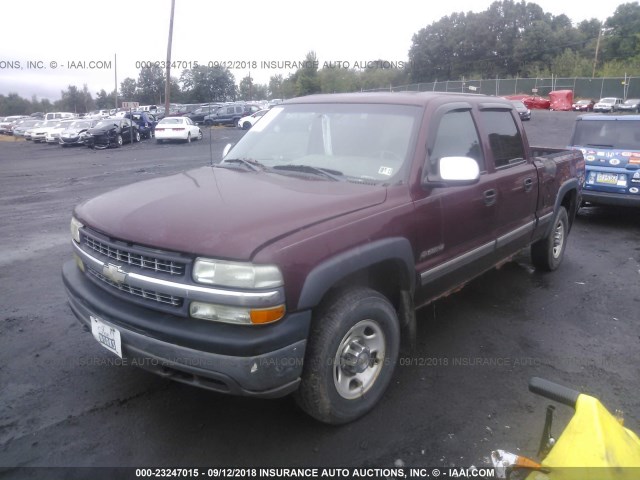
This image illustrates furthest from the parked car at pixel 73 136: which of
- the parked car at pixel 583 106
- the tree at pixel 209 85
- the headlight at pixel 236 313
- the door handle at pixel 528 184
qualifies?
the parked car at pixel 583 106

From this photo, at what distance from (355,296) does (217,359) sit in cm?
86

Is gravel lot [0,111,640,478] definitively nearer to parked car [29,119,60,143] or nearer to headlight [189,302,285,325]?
headlight [189,302,285,325]

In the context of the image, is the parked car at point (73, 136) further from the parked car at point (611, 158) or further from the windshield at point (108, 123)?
the parked car at point (611, 158)

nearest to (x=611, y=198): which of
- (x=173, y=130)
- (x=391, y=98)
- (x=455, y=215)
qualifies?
(x=455, y=215)

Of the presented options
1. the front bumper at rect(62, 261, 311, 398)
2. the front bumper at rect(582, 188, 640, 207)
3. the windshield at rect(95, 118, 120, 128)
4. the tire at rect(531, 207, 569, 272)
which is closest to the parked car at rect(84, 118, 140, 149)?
the windshield at rect(95, 118, 120, 128)

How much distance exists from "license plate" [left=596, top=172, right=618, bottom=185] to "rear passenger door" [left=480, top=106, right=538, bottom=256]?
12.4 ft

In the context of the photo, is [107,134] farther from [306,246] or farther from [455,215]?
[306,246]

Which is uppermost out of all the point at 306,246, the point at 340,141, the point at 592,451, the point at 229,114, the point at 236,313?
the point at 229,114

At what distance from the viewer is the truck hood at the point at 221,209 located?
2529mm

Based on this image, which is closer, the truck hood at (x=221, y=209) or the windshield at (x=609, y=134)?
the truck hood at (x=221, y=209)

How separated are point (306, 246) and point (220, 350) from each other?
650mm

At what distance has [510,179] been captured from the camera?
14.2 ft

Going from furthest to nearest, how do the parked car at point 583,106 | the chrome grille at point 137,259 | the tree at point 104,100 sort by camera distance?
the tree at point 104,100
the parked car at point 583,106
the chrome grille at point 137,259

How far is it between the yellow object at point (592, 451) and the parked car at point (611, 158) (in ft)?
22.8
